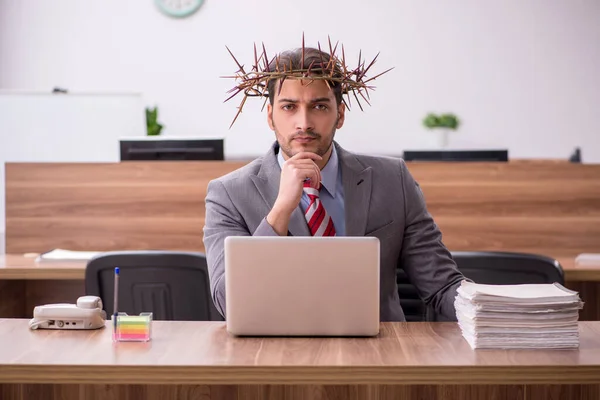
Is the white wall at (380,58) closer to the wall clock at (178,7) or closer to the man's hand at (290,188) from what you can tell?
the wall clock at (178,7)

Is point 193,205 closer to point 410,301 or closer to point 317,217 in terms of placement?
point 410,301

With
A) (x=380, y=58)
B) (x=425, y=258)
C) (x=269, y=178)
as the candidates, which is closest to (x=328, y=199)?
(x=269, y=178)

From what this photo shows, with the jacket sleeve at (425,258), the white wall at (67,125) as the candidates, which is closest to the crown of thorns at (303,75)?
the jacket sleeve at (425,258)

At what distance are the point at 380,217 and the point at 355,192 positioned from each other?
0.09 m

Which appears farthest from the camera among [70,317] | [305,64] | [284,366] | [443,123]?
[443,123]

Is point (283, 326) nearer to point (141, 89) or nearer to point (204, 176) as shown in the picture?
point (204, 176)

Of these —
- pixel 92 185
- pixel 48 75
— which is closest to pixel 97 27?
pixel 48 75

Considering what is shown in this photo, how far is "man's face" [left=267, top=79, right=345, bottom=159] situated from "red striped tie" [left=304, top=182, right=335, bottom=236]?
0.35 feet

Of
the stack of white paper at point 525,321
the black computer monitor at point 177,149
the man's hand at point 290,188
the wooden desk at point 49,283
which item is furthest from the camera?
the black computer monitor at point 177,149

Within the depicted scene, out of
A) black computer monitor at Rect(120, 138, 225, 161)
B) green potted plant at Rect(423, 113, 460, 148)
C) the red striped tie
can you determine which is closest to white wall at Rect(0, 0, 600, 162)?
green potted plant at Rect(423, 113, 460, 148)

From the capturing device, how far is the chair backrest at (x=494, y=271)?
2490mm

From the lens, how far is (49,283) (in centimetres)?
335

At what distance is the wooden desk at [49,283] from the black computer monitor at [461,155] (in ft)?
1.86

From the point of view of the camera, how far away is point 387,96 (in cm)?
686
